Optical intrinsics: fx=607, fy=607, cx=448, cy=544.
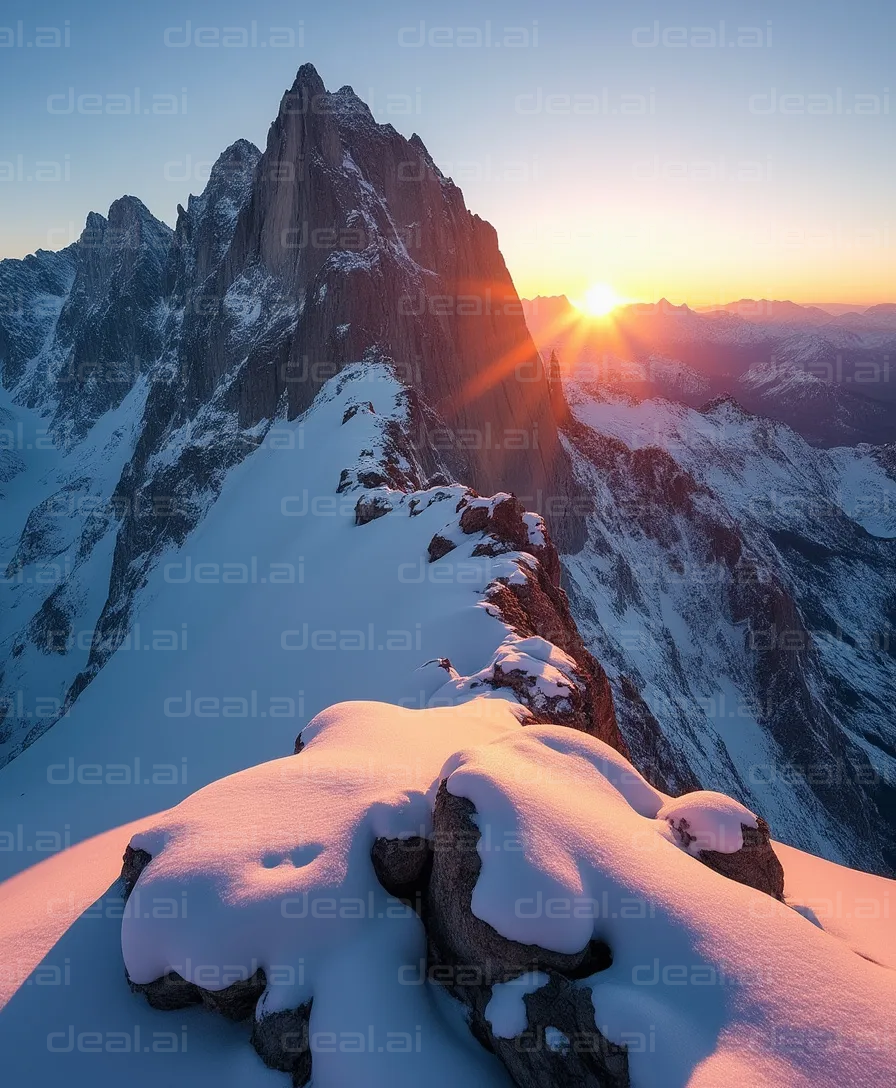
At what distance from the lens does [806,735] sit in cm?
6253

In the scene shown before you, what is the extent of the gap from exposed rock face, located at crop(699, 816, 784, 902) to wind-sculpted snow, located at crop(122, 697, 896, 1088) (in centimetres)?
74

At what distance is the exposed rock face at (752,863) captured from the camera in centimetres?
808

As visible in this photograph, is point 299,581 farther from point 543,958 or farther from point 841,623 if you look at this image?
point 841,623

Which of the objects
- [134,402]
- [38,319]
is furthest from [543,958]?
[38,319]

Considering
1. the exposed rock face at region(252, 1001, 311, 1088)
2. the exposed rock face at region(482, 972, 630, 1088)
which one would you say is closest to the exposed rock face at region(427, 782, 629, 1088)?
the exposed rock face at region(482, 972, 630, 1088)

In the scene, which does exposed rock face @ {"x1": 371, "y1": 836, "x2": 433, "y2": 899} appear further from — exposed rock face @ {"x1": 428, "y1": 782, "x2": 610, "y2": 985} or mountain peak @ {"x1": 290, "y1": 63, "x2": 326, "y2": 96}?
mountain peak @ {"x1": 290, "y1": 63, "x2": 326, "y2": 96}

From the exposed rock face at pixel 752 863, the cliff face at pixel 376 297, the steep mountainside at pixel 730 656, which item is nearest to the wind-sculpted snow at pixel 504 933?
the exposed rock face at pixel 752 863

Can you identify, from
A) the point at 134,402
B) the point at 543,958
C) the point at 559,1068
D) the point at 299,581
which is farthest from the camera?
the point at 134,402

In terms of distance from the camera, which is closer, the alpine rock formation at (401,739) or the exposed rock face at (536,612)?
the alpine rock formation at (401,739)

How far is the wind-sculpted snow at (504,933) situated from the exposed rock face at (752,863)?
736mm

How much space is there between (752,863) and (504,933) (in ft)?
14.2

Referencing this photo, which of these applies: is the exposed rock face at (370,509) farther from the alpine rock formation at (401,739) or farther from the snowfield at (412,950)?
the snowfield at (412,950)

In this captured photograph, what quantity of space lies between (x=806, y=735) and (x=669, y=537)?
2686 centimetres

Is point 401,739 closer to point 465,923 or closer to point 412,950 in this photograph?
point 412,950
